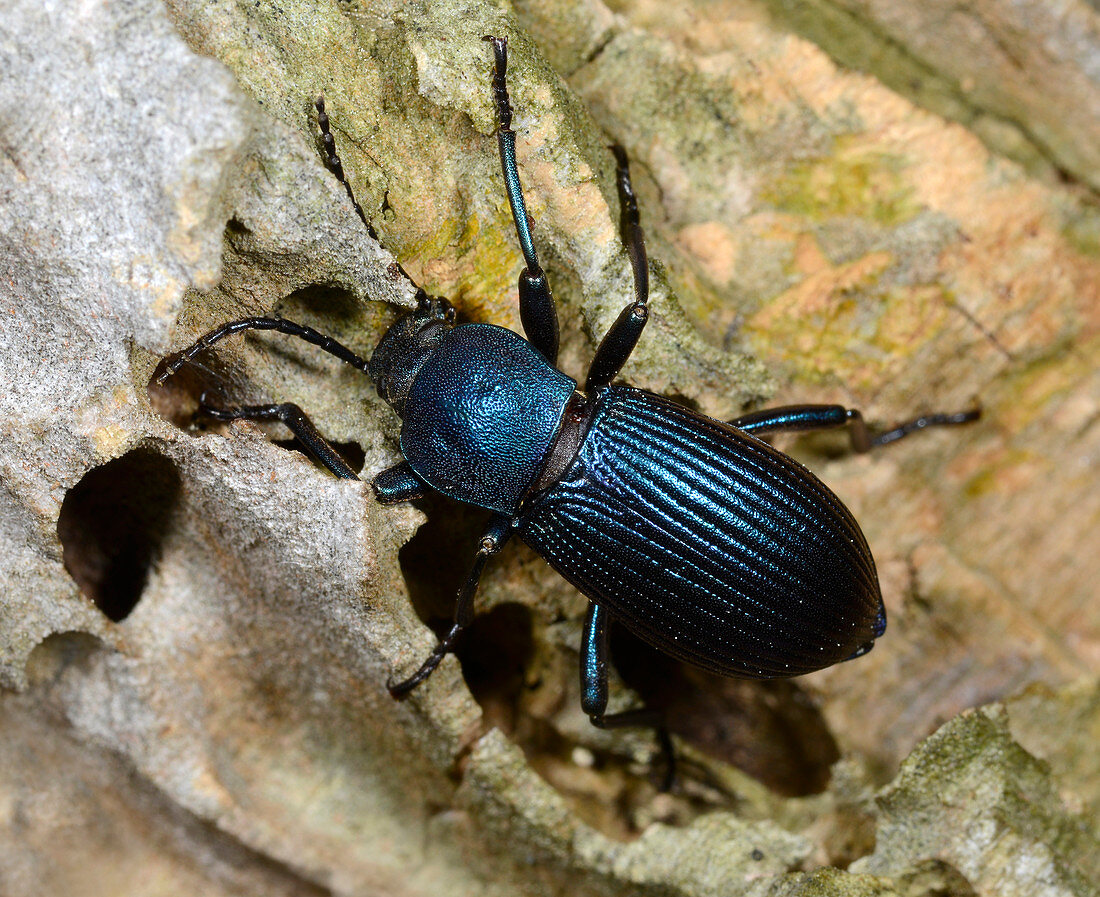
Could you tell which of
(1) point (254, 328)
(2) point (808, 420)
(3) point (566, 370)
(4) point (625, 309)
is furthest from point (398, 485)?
(2) point (808, 420)

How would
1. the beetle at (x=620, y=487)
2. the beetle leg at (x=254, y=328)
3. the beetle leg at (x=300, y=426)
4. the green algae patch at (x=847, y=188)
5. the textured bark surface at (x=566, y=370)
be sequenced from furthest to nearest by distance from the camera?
the green algae patch at (x=847, y=188) < the beetle at (x=620, y=487) < the beetle leg at (x=300, y=426) < the beetle leg at (x=254, y=328) < the textured bark surface at (x=566, y=370)

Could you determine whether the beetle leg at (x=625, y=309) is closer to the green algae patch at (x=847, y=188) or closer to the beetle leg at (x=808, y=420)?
the beetle leg at (x=808, y=420)

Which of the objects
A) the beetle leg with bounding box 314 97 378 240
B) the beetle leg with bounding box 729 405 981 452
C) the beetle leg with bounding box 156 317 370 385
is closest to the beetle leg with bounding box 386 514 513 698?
the beetle leg with bounding box 156 317 370 385

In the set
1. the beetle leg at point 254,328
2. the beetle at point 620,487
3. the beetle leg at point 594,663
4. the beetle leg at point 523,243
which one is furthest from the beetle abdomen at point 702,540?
the beetle leg at point 254,328

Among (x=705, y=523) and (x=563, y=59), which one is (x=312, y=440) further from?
(x=563, y=59)

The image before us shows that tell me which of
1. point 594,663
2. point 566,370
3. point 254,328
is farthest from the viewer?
point 566,370

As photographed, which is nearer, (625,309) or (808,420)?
(625,309)

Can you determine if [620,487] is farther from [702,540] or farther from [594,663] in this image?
[594,663]

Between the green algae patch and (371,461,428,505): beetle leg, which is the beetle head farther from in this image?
the green algae patch
